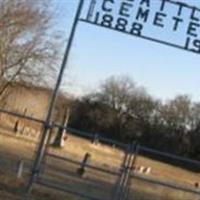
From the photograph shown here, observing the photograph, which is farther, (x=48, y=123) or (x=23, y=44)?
(x=23, y=44)

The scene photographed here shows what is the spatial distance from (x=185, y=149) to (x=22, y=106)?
1640 cm

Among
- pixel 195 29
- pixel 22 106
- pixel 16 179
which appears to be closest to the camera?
pixel 195 29

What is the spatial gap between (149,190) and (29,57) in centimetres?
2841

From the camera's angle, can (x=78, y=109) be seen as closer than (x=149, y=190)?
No

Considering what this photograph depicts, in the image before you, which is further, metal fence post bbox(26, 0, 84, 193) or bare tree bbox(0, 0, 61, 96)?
bare tree bbox(0, 0, 61, 96)

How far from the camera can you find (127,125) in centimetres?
9025

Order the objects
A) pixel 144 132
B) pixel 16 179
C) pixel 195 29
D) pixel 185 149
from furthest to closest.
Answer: pixel 144 132 < pixel 185 149 < pixel 16 179 < pixel 195 29

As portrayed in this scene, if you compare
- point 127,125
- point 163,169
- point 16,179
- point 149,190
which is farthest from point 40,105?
point 16,179

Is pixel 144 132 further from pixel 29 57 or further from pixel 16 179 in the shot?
pixel 16 179

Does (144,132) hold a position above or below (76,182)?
above

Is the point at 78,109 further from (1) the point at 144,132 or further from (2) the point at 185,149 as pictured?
(2) the point at 185,149

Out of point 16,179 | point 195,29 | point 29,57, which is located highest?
point 29,57

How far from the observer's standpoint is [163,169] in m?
63.0

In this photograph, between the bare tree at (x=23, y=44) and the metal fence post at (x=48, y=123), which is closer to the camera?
the metal fence post at (x=48, y=123)
